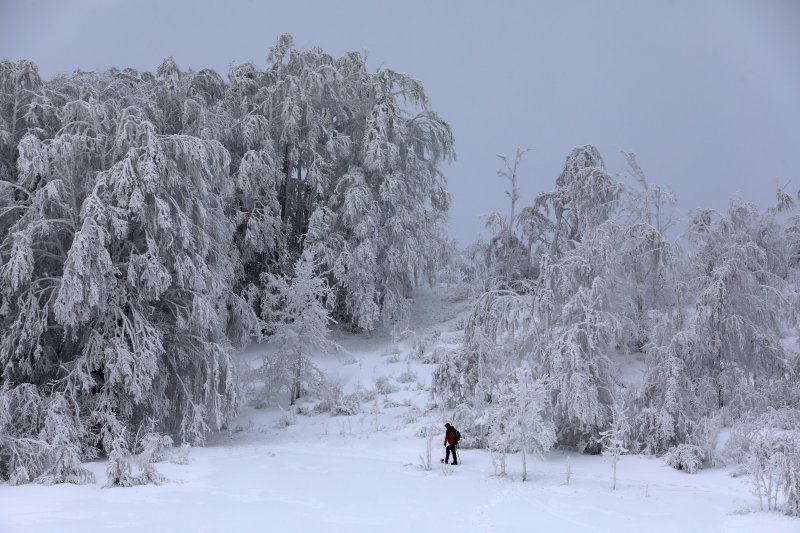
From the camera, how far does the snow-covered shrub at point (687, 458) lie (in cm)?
1359

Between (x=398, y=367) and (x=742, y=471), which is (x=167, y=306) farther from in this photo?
(x=742, y=471)

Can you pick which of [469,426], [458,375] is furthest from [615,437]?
[458,375]

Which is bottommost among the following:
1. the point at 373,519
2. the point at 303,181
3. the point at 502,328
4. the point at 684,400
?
the point at 373,519

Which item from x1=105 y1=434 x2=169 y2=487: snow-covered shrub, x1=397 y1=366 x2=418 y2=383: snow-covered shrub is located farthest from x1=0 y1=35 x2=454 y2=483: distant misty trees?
x1=397 y1=366 x2=418 y2=383: snow-covered shrub

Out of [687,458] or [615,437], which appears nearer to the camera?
[615,437]

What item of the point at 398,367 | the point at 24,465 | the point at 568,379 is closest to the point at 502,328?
the point at 568,379

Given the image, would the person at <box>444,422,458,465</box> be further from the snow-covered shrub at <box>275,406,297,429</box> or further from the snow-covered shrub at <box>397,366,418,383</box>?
the snow-covered shrub at <box>397,366,418,383</box>

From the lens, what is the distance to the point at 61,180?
15.1 metres

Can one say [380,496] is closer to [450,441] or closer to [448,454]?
[450,441]

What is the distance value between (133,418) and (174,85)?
10.9m

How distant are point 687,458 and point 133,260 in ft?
41.3

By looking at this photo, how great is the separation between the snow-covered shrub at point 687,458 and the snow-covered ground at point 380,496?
0.19m

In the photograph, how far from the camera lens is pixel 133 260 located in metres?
15.3

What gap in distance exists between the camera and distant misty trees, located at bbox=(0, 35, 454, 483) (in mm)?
14234
